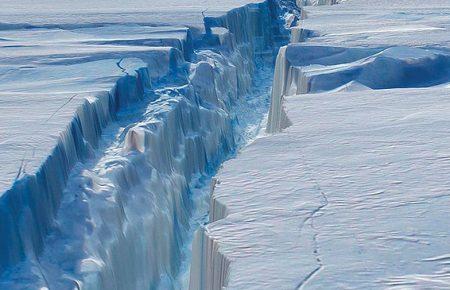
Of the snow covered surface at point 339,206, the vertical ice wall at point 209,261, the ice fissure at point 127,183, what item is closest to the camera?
the snow covered surface at point 339,206

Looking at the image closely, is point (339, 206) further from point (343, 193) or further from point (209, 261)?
point (209, 261)

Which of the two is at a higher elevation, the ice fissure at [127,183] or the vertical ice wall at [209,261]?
the vertical ice wall at [209,261]

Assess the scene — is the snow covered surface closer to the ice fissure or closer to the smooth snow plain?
the smooth snow plain

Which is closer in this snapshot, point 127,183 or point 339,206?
point 339,206

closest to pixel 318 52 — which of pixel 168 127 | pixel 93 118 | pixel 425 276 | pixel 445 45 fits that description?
pixel 445 45

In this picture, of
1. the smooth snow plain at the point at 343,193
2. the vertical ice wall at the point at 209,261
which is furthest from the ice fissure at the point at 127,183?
the smooth snow plain at the point at 343,193

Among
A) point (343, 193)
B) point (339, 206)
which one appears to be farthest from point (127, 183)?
point (339, 206)

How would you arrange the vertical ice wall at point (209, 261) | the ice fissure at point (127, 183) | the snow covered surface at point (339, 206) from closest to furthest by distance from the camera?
the snow covered surface at point (339, 206), the vertical ice wall at point (209, 261), the ice fissure at point (127, 183)

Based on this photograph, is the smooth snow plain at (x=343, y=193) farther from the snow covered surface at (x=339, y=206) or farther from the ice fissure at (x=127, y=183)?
the ice fissure at (x=127, y=183)
